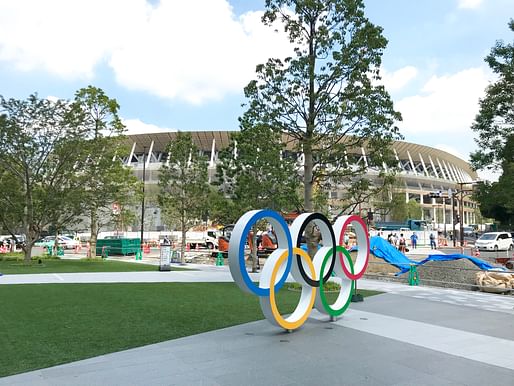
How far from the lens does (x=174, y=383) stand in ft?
17.6

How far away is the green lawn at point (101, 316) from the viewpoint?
6852 millimetres

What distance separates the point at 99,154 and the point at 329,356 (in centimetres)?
2155

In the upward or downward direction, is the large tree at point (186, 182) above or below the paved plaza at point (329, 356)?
above

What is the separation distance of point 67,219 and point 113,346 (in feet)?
64.8

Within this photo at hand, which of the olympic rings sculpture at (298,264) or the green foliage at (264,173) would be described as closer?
the olympic rings sculpture at (298,264)

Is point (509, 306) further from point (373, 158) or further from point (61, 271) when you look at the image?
point (61, 271)

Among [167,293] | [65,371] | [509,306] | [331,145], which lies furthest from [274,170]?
[65,371]

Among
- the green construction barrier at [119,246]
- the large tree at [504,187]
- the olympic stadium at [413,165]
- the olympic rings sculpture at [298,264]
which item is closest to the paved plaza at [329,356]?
the olympic rings sculpture at [298,264]

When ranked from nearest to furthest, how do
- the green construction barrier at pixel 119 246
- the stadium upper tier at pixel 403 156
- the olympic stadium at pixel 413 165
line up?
the green construction barrier at pixel 119 246 → the olympic stadium at pixel 413 165 → the stadium upper tier at pixel 403 156

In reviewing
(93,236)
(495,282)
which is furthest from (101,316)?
(93,236)

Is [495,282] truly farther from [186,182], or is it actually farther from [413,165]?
[413,165]

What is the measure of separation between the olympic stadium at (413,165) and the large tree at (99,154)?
51.3 metres

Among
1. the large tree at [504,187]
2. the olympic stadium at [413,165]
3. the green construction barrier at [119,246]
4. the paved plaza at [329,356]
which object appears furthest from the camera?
the olympic stadium at [413,165]

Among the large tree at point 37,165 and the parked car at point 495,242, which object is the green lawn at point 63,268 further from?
the parked car at point 495,242
